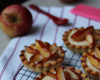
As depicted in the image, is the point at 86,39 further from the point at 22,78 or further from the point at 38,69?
the point at 22,78

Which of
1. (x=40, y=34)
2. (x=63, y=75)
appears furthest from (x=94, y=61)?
(x=40, y=34)

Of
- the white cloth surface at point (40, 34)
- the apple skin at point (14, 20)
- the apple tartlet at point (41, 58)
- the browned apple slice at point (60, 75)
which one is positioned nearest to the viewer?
the browned apple slice at point (60, 75)

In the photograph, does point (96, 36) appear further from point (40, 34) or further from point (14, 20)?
point (14, 20)

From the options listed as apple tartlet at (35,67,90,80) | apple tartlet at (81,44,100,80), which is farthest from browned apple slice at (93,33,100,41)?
apple tartlet at (35,67,90,80)

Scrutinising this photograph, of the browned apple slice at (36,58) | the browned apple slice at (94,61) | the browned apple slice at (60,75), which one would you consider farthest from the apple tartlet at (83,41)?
the browned apple slice at (60,75)

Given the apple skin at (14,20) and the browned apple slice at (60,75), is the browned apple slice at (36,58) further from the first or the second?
the apple skin at (14,20)

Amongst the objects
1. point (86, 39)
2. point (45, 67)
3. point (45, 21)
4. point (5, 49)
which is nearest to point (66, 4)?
point (45, 21)

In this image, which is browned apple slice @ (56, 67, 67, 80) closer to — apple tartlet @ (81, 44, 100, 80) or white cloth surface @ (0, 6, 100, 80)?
apple tartlet @ (81, 44, 100, 80)
